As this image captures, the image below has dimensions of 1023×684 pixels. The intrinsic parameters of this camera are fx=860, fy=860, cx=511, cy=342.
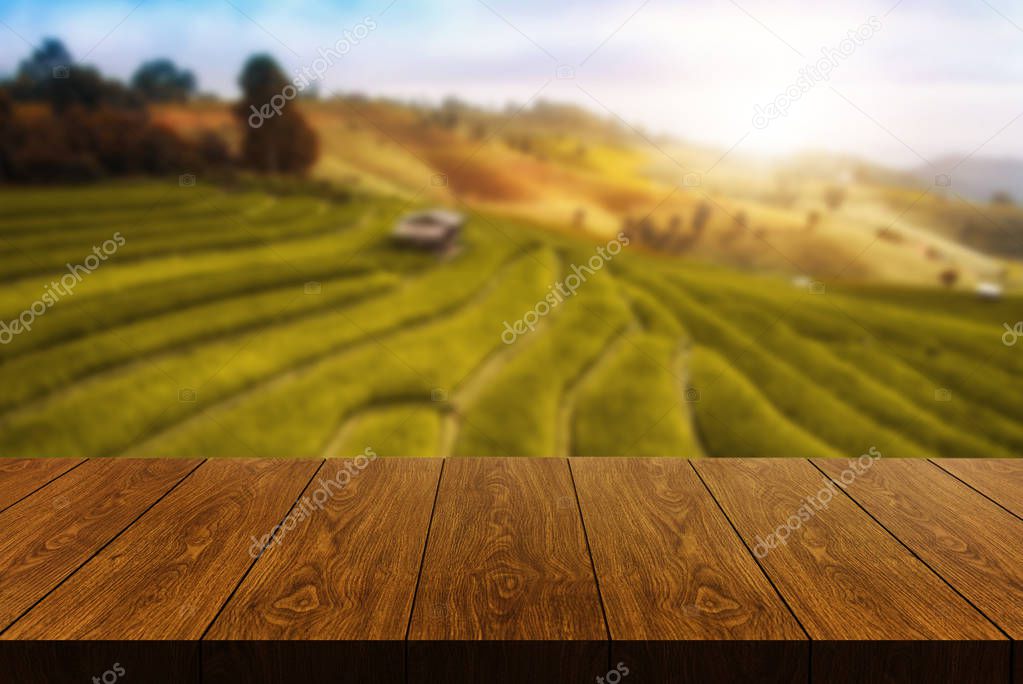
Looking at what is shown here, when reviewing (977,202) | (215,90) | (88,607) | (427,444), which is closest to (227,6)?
(215,90)

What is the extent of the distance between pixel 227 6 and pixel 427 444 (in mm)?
2624

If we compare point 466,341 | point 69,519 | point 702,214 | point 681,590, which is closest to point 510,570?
point 681,590

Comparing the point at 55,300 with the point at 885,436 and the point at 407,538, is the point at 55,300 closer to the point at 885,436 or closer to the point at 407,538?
the point at 407,538

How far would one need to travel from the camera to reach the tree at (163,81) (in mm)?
4676

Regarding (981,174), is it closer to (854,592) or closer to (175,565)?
(854,592)

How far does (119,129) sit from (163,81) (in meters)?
0.38

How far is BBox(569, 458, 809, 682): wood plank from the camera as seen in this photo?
1360mm

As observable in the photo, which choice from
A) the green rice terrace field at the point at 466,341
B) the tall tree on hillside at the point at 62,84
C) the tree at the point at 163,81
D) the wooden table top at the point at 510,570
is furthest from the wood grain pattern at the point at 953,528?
the tall tree on hillside at the point at 62,84

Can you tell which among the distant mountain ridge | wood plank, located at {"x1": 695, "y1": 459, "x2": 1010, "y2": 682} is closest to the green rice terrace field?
the distant mountain ridge

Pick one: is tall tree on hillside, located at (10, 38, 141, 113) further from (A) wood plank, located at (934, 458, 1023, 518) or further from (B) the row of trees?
(A) wood plank, located at (934, 458, 1023, 518)

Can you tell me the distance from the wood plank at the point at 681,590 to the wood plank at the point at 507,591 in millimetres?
46

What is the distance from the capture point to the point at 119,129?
4805 mm

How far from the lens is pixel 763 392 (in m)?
5.14

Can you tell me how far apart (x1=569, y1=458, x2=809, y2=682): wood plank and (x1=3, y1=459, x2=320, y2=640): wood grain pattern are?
686 millimetres
